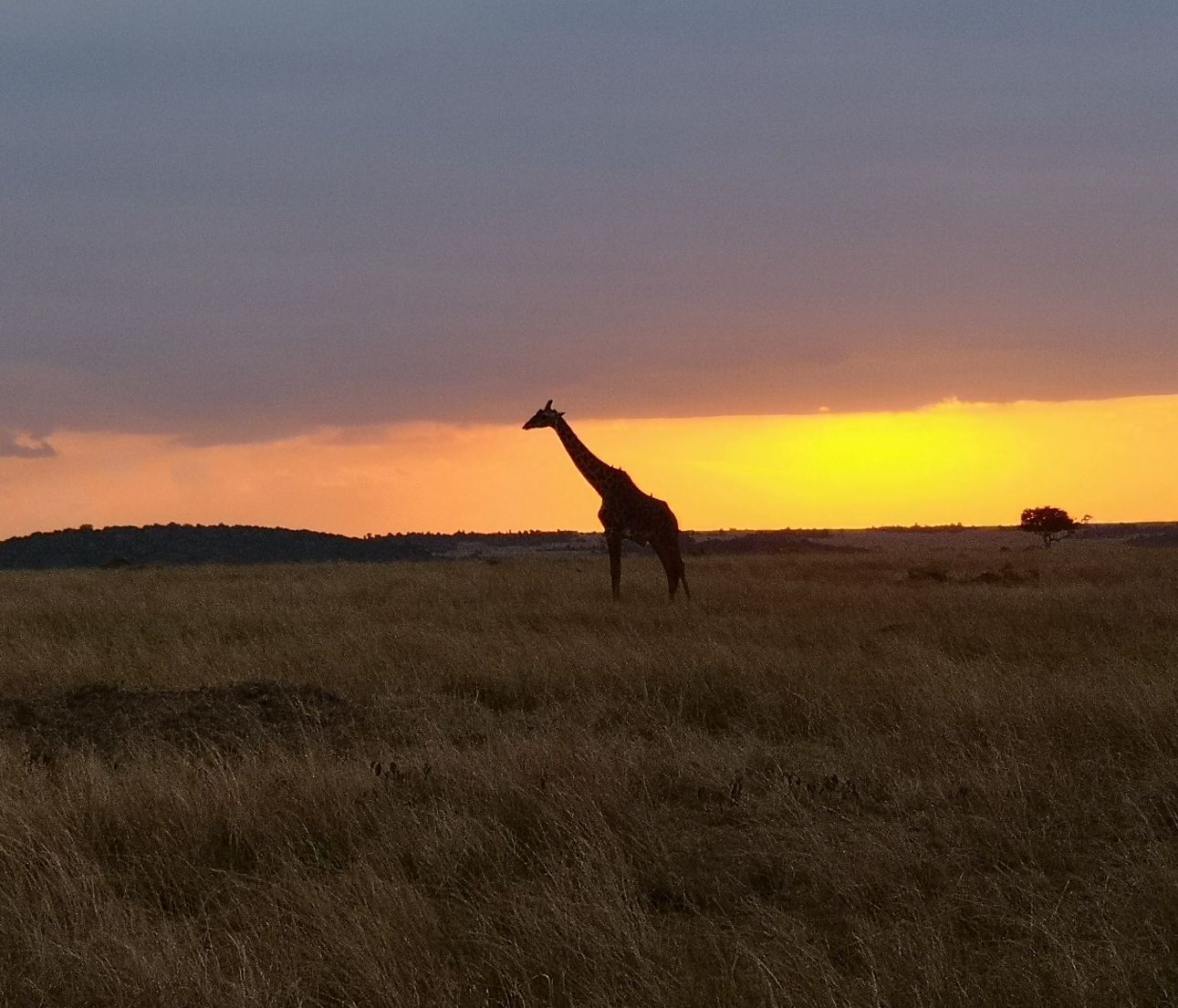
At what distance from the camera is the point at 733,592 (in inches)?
825

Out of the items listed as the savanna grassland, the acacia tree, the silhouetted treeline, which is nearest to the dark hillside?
the silhouetted treeline

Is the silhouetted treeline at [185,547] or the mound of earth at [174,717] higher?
the silhouetted treeline at [185,547]

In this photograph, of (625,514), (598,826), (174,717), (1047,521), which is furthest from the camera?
(1047,521)

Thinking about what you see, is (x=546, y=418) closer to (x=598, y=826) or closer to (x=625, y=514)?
(x=625, y=514)

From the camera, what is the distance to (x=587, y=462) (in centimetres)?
2109

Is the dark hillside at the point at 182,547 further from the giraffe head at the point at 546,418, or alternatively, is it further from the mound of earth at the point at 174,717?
the mound of earth at the point at 174,717

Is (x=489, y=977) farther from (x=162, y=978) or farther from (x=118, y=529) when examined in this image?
(x=118, y=529)

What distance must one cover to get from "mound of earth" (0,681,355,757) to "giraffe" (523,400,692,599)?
1001cm

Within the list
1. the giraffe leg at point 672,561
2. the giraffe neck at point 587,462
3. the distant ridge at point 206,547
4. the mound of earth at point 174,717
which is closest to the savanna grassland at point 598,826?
the mound of earth at point 174,717

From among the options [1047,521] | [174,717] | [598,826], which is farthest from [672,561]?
[1047,521]

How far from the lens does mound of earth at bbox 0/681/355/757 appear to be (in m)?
9.01

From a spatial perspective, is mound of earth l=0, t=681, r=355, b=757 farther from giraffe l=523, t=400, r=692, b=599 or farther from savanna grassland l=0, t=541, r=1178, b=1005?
giraffe l=523, t=400, r=692, b=599

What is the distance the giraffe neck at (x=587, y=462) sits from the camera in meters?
20.9

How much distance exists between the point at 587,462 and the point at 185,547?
41.0m
